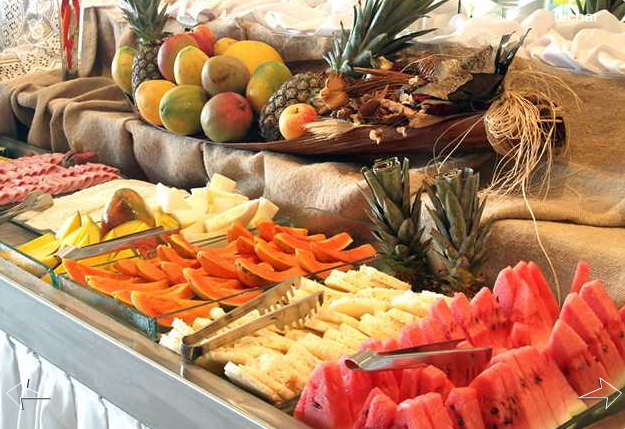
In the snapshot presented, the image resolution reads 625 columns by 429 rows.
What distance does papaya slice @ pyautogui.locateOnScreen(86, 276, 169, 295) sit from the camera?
166cm

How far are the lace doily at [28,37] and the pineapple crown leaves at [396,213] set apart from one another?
1967mm

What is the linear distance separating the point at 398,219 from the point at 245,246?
1.12 ft

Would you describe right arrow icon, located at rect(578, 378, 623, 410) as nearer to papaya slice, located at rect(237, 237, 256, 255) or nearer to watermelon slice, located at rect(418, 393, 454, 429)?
watermelon slice, located at rect(418, 393, 454, 429)

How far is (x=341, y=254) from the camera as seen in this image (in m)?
1.79

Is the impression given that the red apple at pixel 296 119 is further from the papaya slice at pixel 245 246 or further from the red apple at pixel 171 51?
the red apple at pixel 171 51

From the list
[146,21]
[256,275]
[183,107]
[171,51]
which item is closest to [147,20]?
[146,21]

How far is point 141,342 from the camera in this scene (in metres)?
1.47

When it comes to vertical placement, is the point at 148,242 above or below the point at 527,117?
below

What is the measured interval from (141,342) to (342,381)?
0.44 meters

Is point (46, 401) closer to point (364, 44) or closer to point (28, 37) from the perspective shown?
point (364, 44)

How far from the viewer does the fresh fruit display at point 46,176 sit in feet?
7.80

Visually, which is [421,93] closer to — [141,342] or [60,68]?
[141,342]

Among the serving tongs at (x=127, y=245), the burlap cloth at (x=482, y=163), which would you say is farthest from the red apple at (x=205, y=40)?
the serving tongs at (x=127, y=245)

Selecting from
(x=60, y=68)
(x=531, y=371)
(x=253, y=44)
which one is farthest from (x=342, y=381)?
(x=60, y=68)
